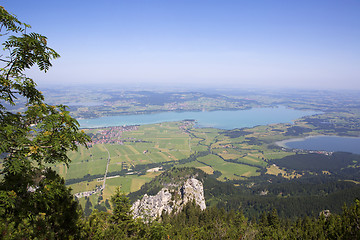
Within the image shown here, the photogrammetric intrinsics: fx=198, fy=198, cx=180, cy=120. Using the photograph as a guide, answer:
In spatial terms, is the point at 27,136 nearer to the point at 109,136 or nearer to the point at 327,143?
the point at 109,136

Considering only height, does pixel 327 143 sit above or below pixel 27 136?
below

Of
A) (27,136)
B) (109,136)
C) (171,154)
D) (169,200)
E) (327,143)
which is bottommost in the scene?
(171,154)

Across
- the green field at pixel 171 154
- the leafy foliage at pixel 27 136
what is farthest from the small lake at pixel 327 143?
the leafy foliage at pixel 27 136

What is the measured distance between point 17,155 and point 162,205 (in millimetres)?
42984

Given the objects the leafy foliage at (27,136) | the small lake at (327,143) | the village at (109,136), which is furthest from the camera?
the small lake at (327,143)

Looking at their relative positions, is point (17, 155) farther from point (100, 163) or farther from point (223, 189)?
point (100, 163)

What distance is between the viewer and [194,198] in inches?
1831

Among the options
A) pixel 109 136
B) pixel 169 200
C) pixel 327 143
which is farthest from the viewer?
pixel 327 143

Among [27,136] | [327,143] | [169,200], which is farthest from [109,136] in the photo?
[327,143]

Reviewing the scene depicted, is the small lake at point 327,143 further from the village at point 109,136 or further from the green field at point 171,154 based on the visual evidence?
the village at point 109,136

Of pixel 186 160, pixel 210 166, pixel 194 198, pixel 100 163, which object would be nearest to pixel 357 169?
pixel 210 166

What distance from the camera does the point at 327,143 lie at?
5443 inches

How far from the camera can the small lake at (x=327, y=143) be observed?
419ft

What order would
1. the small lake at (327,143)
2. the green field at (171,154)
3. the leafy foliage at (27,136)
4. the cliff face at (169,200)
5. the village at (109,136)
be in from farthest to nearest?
the small lake at (327,143)
the village at (109,136)
the green field at (171,154)
the cliff face at (169,200)
the leafy foliage at (27,136)
